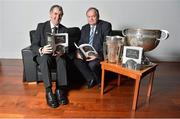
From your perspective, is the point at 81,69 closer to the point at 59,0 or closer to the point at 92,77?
the point at 92,77

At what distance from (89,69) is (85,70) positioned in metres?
0.06

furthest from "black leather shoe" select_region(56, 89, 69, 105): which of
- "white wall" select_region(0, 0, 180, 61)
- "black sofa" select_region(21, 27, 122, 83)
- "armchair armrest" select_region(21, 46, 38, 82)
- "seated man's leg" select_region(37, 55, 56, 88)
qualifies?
"white wall" select_region(0, 0, 180, 61)

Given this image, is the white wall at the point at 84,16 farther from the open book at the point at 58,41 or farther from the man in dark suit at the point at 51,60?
the open book at the point at 58,41

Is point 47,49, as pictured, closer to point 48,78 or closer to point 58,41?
point 58,41

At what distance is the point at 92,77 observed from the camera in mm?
2758

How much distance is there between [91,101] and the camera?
94.3 inches

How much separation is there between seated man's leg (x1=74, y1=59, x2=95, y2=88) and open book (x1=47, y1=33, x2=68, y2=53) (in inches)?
11.9

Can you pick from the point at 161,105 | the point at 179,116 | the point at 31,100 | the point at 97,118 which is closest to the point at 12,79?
→ the point at 31,100

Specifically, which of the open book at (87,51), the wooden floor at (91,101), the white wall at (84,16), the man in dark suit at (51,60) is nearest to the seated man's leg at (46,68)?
the man in dark suit at (51,60)

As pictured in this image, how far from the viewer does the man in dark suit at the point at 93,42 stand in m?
2.73

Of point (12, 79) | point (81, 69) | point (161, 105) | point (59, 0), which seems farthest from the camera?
point (59, 0)

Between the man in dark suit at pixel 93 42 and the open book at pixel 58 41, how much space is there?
329 mm

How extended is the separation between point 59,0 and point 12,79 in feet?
5.76

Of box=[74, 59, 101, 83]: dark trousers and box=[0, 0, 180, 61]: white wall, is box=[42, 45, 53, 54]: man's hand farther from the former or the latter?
box=[0, 0, 180, 61]: white wall
